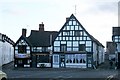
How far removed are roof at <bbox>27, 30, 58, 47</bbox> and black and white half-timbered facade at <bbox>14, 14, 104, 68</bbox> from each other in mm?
629

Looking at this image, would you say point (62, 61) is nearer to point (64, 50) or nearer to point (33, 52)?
point (64, 50)

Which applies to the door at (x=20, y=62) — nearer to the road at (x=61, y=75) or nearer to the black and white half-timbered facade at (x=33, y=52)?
the black and white half-timbered facade at (x=33, y=52)

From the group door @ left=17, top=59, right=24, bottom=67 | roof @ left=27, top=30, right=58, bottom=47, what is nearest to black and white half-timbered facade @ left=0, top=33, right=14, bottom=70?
roof @ left=27, top=30, right=58, bottom=47

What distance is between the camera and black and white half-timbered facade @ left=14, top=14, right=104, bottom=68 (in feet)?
237

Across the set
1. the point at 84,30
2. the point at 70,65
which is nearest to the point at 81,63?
the point at 70,65

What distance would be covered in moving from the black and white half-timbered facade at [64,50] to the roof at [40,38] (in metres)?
0.63

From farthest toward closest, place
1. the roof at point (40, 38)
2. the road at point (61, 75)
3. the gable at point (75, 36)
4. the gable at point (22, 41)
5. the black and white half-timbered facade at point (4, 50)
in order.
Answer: the black and white half-timbered facade at point (4, 50) → the roof at point (40, 38) → the gable at point (22, 41) → the gable at point (75, 36) → the road at point (61, 75)

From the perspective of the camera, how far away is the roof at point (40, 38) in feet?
251

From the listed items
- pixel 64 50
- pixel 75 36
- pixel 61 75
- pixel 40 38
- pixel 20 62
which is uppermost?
pixel 75 36

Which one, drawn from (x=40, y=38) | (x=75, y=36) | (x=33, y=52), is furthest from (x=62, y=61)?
(x=40, y=38)

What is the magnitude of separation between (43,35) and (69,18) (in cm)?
959

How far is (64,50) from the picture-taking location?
241 feet

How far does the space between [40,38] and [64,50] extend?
7.77m

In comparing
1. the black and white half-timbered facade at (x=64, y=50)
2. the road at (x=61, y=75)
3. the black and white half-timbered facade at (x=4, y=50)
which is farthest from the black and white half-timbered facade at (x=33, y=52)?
the road at (x=61, y=75)
